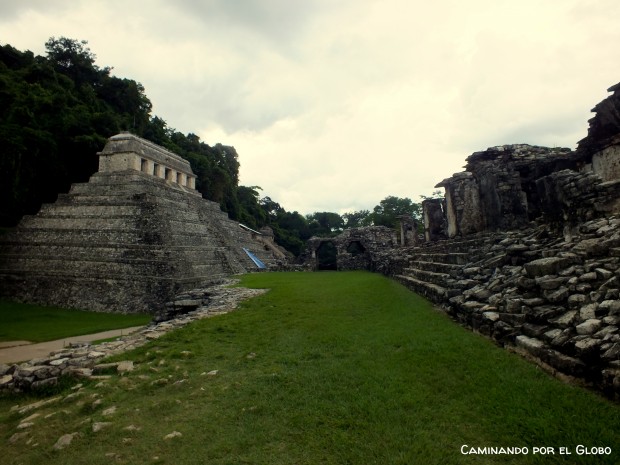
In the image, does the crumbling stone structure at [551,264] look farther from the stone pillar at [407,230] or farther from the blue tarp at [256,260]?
the blue tarp at [256,260]

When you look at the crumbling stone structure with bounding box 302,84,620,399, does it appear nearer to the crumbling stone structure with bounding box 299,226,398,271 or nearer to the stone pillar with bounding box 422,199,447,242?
the stone pillar with bounding box 422,199,447,242

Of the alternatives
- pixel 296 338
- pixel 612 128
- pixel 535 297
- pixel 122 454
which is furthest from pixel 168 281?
pixel 612 128

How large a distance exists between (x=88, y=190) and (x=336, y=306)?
19.9 meters

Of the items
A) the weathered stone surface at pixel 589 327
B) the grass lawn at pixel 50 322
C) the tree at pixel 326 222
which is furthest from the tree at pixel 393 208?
the weathered stone surface at pixel 589 327

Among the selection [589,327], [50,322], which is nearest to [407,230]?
[50,322]

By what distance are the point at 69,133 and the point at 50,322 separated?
18.4 metres

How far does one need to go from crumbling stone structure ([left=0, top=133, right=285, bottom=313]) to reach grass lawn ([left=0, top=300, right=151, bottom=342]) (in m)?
0.83

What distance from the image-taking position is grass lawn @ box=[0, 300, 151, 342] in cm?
1072

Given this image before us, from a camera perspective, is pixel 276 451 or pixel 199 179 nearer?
pixel 276 451

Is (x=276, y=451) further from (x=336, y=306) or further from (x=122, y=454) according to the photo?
(x=336, y=306)

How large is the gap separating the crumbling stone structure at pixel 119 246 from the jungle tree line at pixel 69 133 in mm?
2987

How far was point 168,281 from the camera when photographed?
15.4 meters

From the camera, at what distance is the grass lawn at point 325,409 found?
287cm

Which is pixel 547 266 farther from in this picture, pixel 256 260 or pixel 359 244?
pixel 359 244
